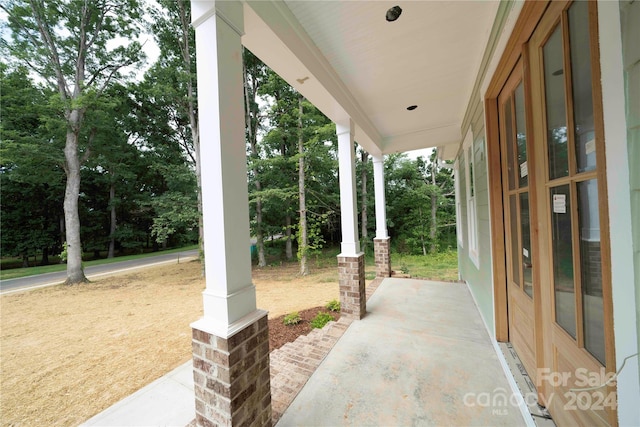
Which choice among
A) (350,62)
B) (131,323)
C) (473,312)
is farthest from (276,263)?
(350,62)

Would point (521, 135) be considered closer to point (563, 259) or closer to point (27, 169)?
point (563, 259)

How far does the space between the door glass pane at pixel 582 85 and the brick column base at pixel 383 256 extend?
13.8 feet

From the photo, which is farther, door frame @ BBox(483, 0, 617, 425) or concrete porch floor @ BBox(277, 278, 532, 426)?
concrete porch floor @ BBox(277, 278, 532, 426)

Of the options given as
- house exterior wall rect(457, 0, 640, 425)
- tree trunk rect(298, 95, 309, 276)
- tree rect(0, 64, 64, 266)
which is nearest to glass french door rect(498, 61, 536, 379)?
house exterior wall rect(457, 0, 640, 425)

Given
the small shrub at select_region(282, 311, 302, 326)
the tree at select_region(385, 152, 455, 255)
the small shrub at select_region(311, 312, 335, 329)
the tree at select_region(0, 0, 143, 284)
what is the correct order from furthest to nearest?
the tree at select_region(385, 152, 455, 255) → the tree at select_region(0, 0, 143, 284) → the small shrub at select_region(282, 311, 302, 326) → the small shrub at select_region(311, 312, 335, 329)

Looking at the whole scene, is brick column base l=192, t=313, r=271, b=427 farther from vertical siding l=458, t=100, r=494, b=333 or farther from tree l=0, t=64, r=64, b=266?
tree l=0, t=64, r=64, b=266

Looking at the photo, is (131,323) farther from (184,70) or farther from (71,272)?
(184,70)

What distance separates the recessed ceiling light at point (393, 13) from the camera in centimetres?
178

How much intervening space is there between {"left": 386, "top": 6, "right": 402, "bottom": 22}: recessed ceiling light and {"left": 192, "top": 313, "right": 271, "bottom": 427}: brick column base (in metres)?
2.48

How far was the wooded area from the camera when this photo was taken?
24.5 ft

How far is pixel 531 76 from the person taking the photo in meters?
1.46

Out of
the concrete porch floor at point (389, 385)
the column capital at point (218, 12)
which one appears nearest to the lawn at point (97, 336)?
the concrete porch floor at point (389, 385)

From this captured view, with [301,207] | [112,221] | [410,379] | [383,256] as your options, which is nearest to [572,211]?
[410,379]

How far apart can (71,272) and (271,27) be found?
10606 mm
